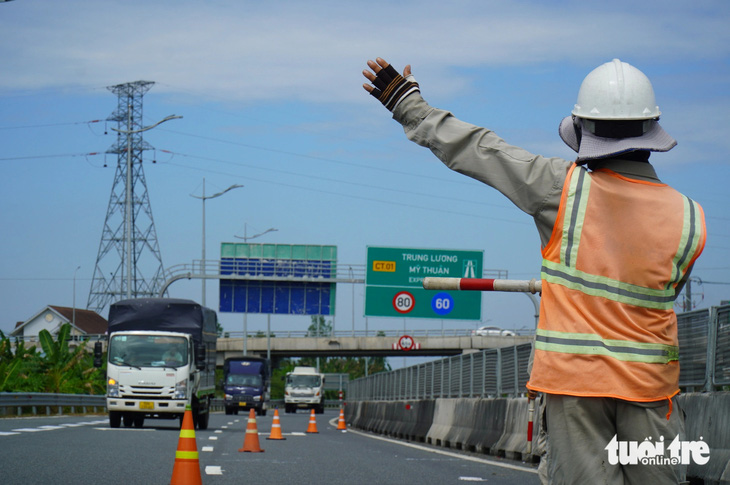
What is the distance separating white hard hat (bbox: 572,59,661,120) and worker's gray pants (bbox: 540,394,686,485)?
970 mm

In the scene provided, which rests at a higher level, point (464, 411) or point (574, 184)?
point (574, 184)

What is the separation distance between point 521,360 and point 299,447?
3995 millimetres

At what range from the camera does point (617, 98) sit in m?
3.76

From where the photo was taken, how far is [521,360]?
17250 mm

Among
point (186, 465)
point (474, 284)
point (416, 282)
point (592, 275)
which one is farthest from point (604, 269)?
point (416, 282)

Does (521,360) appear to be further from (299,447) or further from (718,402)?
(718,402)

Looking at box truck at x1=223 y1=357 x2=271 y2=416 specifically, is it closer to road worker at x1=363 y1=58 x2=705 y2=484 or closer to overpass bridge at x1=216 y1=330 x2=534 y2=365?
overpass bridge at x1=216 y1=330 x2=534 y2=365

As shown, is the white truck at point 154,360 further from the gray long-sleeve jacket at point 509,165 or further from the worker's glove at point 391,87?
the gray long-sleeve jacket at point 509,165

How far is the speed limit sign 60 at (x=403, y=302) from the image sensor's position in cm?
3947

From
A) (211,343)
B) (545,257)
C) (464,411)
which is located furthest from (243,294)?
(545,257)

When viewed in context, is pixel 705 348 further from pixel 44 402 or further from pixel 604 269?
pixel 44 402

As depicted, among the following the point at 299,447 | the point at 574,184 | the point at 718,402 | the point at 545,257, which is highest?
the point at 574,184

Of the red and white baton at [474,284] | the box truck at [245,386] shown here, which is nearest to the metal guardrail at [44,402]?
the box truck at [245,386]

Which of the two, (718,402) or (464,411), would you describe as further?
(464,411)
